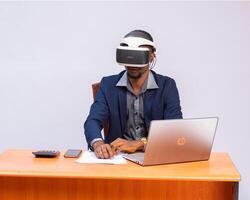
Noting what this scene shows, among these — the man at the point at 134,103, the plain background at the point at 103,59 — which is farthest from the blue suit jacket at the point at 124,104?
the plain background at the point at 103,59

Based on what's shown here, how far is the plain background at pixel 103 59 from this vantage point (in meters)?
3.66

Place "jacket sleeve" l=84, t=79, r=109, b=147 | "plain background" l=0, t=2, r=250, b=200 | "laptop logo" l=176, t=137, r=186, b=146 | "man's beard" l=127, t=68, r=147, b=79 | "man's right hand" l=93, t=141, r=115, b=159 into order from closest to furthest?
1. "laptop logo" l=176, t=137, r=186, b=146
2. "man's right hand" l=93, t=141, r=115, b=159
3. "jacket sleeve" l=84, t=79, r=109, b=147
4. "man's beard" l=127, t=68, r=147, b=79
5. "plain background" l=0, t=2, r=250, b=200

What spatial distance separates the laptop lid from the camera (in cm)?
208

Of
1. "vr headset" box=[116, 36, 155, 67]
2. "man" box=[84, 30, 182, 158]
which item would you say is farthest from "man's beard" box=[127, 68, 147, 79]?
"vr headset" box=[116, 36, 155, 67]

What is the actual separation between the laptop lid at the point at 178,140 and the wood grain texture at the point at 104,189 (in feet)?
0.42

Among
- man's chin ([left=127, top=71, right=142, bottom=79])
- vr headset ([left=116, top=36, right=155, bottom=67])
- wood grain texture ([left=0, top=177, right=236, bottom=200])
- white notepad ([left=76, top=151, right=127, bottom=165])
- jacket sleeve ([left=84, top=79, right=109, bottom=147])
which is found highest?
vr headset ([left=116, top=36, right=155, bottom=67])

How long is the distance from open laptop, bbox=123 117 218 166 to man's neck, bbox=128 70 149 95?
63cm

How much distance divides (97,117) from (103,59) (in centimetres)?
108

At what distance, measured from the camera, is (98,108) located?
2.79 meters

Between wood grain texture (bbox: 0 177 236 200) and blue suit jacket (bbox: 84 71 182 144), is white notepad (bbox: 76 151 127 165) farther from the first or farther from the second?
blue suit jacket (bbox: 84 71 182 144)

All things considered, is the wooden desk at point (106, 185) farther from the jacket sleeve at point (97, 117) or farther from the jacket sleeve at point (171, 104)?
the jacket sleeve at point (171, 104)

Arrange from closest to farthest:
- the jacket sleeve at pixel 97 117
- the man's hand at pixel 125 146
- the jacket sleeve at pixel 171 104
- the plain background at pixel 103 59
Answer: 1. the man's hand at pixel 125 146
2. the jacket sleeve at pixel 97 117
3. the jacket sleeve at pixel 171 104
4. the plain background at pixel 103 59

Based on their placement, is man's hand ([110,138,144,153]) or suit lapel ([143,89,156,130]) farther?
suit lapel ([143,89,156,130])

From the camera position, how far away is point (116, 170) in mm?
2100
